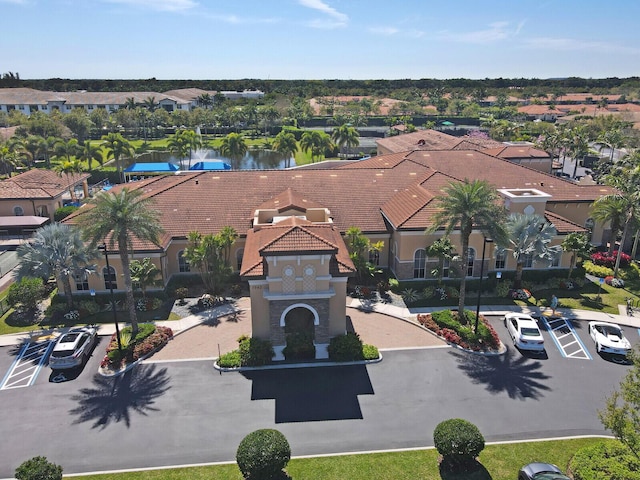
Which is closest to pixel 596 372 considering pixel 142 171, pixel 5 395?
pixel 5 395

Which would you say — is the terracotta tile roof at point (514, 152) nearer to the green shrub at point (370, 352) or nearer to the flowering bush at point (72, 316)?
the green shrub at point (370, 352)

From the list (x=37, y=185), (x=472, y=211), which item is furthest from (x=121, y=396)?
(x=37, y=185)

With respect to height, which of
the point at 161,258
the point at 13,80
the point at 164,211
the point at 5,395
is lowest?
the point at 5,395

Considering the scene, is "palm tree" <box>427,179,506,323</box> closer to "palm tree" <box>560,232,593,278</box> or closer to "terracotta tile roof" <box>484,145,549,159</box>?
"palm tree" <box>560,232,593,278</box>

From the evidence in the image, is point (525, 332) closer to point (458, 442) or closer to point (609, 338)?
point (609, 338)

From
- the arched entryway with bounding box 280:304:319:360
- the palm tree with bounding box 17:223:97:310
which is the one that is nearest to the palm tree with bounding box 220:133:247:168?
the palm tree with bounding box 17:223:97:310

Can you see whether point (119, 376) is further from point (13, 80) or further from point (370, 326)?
point (13, 80)
